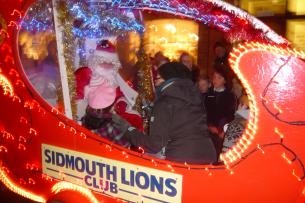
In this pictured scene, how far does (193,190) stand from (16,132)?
167cm

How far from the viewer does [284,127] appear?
229 cm

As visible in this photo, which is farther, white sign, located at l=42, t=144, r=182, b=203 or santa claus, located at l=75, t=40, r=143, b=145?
santa claus, located at l=75, t=40, r=143, b=145

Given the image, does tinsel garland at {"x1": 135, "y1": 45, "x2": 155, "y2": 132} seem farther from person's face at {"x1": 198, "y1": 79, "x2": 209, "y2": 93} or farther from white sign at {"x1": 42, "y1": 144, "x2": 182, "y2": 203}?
white sign at {"x1": 42, "y1": 144, "x2": 182, "y2": 203}

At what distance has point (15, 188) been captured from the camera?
3.51m

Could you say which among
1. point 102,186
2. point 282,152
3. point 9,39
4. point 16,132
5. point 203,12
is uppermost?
point 203,12

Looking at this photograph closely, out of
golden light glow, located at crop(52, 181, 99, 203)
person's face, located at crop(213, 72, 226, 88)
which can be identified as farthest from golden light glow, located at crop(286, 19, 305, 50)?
golden light glow, located at crop(52, 181, 99, 203)

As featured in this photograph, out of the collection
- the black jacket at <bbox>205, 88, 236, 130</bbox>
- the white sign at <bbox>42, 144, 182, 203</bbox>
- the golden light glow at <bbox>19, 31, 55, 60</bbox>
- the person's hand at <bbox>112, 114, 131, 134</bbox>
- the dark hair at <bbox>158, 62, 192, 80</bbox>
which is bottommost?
the white sign at <bbox>42, 144, 182, 203</bbox>

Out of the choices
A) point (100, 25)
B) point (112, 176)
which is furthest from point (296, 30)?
point (112, 176)

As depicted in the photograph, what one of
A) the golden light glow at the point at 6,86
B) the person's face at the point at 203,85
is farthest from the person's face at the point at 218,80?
the golden light glow at the point at 6,86

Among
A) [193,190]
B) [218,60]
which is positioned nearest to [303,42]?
[218,60]

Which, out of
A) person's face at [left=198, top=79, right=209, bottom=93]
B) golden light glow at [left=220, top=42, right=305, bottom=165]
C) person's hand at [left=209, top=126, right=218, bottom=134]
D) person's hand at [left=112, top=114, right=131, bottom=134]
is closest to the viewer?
golden light glow at [left=220, top=42, right=305, bottom=165]

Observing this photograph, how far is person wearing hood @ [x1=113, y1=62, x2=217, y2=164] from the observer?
2.68 m

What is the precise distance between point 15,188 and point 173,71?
1.83 m

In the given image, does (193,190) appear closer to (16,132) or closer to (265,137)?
(265,137)
